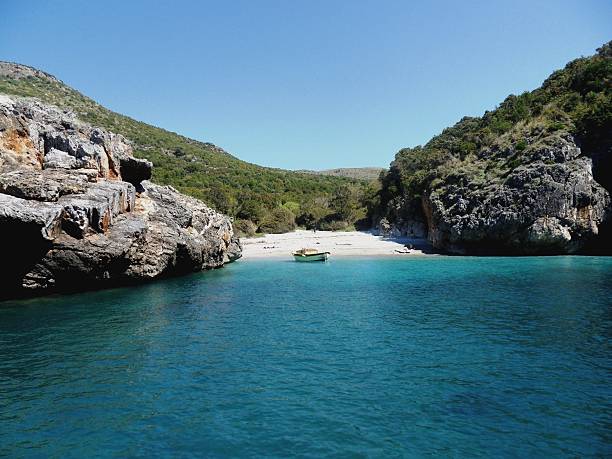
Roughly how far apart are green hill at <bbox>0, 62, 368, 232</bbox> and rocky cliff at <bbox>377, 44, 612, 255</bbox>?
88.3ft

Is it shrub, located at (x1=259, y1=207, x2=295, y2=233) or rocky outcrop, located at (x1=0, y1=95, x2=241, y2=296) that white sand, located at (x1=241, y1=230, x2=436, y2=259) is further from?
rocky outcrop, located at (x1=0, y1=95, x2=241, y2=296)

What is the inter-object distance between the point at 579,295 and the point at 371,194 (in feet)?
204

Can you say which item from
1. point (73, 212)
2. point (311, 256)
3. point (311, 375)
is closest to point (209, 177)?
point (311, 256)

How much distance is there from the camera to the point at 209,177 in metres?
95.2

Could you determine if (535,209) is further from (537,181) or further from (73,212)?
(73,212)

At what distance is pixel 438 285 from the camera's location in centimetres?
2970

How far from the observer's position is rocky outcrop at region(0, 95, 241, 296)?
23.8 metres

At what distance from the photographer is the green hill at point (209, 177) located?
253 feet

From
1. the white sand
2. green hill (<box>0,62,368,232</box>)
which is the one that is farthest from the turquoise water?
green hill (<box>0,62,368,232</box>)

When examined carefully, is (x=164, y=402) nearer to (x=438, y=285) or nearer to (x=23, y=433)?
(x=23, y=433)

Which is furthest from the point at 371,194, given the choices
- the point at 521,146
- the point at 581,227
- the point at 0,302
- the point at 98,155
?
the point at 0,302

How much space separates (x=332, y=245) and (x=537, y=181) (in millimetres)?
26245

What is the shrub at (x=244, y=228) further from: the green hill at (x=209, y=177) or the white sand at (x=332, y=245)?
the white sand at (x=332, y=245)

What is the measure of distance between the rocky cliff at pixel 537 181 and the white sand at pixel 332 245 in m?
4.82
